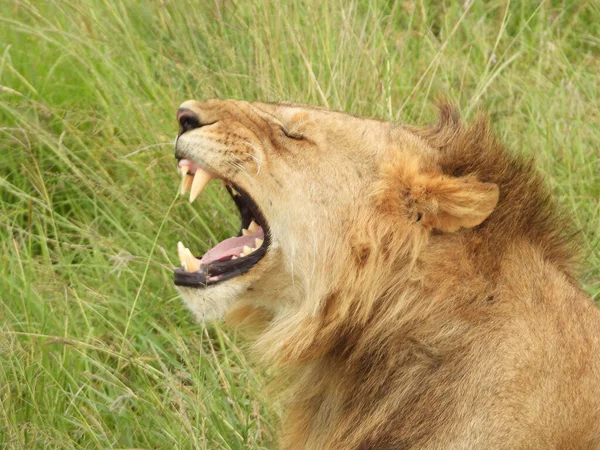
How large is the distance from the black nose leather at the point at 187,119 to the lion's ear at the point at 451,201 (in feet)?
2.23

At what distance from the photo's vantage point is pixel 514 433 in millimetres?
2777

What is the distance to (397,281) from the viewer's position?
301 centimetres

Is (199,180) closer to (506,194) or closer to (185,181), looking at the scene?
(185,181)

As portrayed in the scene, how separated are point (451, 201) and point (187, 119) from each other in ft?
2.71

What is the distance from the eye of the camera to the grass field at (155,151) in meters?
3.69

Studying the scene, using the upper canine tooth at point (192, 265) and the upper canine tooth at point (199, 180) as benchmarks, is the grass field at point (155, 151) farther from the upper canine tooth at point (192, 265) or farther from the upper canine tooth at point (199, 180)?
the upper canine tooth at point (199, 180)

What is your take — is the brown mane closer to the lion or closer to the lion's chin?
the lion

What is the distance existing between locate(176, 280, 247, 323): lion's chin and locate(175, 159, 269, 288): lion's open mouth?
0.02m

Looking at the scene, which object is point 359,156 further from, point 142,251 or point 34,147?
point 34,147

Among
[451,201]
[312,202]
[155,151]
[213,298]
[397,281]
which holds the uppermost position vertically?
[451,201]

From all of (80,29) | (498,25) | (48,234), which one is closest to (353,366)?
(48,234)

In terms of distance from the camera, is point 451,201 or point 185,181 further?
point 185,181

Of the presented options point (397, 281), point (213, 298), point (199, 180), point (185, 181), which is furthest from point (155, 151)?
point (397, 281)

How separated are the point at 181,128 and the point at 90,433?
958 millimetres
